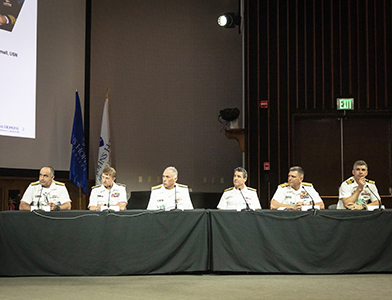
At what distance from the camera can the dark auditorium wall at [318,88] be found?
286 inches

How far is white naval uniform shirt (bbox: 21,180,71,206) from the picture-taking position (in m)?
5.14

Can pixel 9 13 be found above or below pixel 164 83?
above

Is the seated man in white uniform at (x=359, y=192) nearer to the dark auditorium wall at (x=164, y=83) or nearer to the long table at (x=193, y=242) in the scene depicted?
the long table at (x=193, y=242)

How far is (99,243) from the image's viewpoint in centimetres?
443

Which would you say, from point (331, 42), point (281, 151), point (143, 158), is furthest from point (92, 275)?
point (331, 42)

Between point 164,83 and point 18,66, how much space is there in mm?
3000

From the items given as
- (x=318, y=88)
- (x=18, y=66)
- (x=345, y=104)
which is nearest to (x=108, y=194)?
(x=18, y=66)

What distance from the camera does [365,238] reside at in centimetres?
452

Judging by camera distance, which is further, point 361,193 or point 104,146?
point 104,146

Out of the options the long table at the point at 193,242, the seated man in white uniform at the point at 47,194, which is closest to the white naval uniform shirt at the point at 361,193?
the long table at the point at 193,242

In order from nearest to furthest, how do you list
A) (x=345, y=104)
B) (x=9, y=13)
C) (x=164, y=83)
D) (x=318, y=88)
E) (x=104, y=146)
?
1. (x=9, y=13)
2. (x=345, y=104)
3. (x=318, y=88)
4. (x=104, y=146)
5. (x=164, y=83)

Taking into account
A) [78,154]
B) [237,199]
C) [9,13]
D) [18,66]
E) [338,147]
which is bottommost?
[237,199]

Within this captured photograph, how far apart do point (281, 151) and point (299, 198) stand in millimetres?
2184

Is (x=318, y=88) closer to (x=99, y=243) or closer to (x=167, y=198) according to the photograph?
(x=167, y=198)
